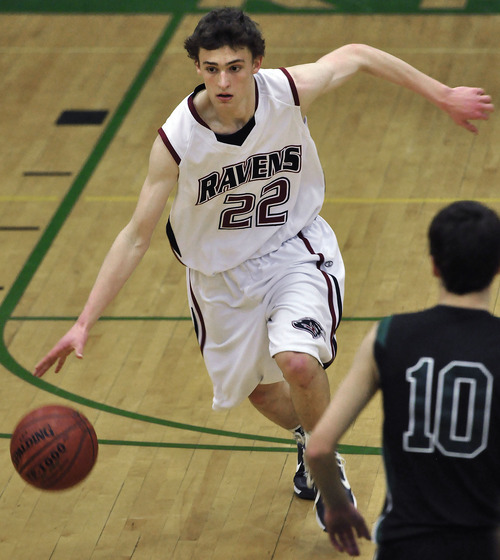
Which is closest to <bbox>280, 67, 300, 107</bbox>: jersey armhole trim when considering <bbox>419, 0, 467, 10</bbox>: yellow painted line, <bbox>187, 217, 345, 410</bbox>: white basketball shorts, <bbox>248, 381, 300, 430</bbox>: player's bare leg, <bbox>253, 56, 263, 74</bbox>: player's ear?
<bbox>253, 56, 263, 74</bbox>: player's ear

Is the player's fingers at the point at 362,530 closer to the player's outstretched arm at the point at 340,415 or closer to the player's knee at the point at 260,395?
the player's outstretched arm at the point at 340,415

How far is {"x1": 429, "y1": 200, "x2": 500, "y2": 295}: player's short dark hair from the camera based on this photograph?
287cm

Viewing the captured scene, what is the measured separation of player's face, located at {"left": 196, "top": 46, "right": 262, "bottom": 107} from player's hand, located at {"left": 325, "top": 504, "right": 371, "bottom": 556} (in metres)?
2.11

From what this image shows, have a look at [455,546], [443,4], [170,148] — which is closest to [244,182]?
[170,148]

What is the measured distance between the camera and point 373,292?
7.18 m

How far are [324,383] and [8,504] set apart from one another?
5.59 feet

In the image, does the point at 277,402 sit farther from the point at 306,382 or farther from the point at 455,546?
the point at 455,546

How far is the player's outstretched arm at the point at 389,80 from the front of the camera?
4.83 metres

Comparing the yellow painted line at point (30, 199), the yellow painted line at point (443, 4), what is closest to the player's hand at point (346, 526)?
the yellow painted line at point (30, 199)

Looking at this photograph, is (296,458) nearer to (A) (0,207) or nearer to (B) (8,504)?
(B) (8,504)

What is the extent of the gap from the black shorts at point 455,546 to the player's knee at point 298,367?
1.70 m

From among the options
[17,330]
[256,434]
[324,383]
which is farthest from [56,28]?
[324,383]

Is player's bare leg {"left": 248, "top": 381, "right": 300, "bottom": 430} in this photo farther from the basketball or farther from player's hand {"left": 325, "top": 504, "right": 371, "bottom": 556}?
player's hand {"left": 325, "top": 504, "right": 371, "bottom": 556}

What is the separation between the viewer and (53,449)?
4609mm
